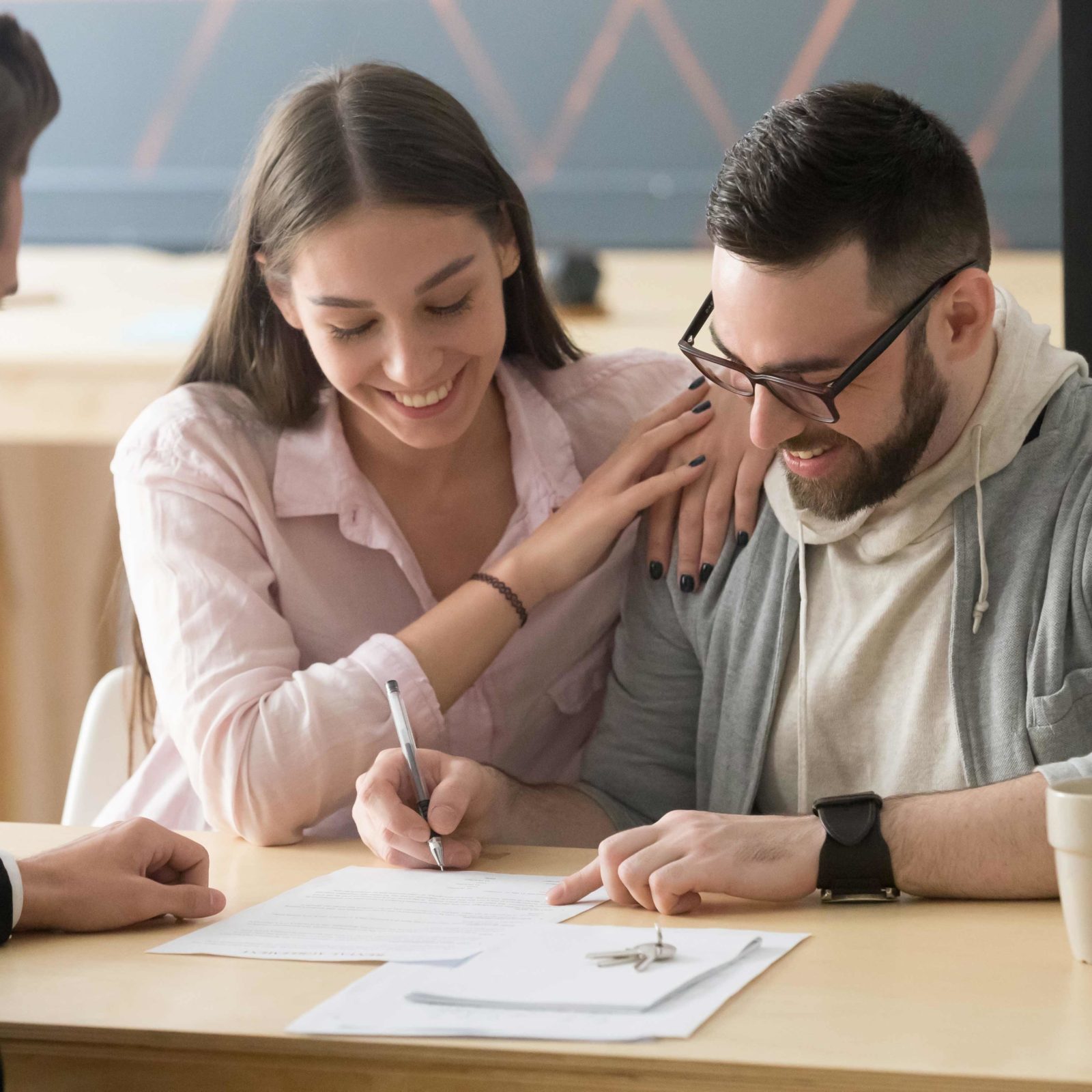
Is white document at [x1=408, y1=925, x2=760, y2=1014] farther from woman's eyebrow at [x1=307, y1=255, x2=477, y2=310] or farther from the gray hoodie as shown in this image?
woman's eyebrow at [x1=307, y1=255, x2=477, y2=310]

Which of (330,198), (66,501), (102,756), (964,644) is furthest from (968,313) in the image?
(66,501)

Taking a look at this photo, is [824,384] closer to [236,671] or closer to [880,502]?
[880,502]

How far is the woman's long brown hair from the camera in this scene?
4.86 feet

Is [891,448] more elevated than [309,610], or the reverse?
[891,448]

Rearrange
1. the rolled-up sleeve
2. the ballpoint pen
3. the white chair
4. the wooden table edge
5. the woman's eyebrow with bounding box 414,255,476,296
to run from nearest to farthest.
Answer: the wooden table edge → the ballpoint pen → the rolled-up sleeve → the woman's eyebrow with bounding box 414,255,476,296 → the white chair

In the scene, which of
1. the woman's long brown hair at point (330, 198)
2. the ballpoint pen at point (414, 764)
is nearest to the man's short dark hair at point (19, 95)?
the woman's long brown hair at point (330, 198)

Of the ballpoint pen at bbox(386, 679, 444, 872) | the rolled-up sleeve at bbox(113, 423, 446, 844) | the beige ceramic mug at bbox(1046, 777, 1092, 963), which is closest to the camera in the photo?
the beige ceramic mug at bbox(1046, 777, 1092, 963)

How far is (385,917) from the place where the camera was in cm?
108

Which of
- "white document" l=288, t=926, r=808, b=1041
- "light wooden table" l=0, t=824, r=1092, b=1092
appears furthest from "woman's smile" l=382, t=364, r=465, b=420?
"white document" l=288, t=926, r=808, b=1041

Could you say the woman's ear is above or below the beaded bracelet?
above

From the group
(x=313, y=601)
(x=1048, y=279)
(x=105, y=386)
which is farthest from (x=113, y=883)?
(x=1048, y=279)

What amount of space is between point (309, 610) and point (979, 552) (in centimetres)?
69

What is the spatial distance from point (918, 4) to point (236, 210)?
5.78 feet

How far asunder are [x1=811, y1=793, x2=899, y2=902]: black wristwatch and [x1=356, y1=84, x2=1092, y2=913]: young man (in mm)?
35
